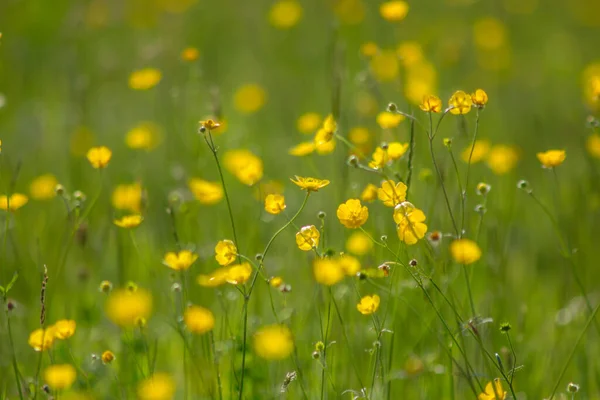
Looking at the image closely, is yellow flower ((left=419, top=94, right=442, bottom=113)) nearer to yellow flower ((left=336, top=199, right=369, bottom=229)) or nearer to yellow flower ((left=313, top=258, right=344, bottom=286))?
yellow flower ((left=336, top=199, right=369, bottom=229))

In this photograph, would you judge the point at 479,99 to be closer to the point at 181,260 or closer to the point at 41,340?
the point at 181,260

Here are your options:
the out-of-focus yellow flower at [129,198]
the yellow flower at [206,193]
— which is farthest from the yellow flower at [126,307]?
the out-of-focus yellow flower at [129,198]

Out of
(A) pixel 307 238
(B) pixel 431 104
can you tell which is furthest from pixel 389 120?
(A) pixel 307 238

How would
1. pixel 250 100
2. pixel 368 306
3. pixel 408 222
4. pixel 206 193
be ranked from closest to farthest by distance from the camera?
pixel 408 222 → pixel 368 306 → pixel 206 193 → pixel 250 100

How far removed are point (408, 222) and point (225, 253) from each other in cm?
39

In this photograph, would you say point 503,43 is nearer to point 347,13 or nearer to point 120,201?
point 347,13

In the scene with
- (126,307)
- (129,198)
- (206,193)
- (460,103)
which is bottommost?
(129,198)

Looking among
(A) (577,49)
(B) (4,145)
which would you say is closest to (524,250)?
(B) (4,145)

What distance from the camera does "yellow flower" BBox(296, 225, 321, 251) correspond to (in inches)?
58.7

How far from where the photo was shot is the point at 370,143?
97.0 inches

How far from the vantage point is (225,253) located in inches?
60.7

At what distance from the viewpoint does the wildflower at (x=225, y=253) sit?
1530 millimetres

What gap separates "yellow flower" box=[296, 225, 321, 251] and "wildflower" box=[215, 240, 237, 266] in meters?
0.14

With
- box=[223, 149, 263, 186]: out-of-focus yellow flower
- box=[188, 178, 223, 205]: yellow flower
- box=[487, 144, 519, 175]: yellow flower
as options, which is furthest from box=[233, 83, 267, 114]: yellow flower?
box=[487, 144, 519, 175]: yellow flower
